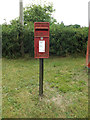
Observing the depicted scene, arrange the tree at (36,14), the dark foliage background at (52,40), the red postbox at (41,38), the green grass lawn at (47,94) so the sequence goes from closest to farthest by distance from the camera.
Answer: the green grass lawn at (47,94) → the red postbox at (41,38) → the dark foliage background at (52,40) → the tree at (36,14)

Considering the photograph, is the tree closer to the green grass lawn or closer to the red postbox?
the green grass lawn

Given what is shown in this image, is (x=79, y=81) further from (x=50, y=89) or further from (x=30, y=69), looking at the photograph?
(x=30, y=69)

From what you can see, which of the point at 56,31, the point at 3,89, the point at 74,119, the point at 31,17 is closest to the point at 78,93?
the point at 74,119

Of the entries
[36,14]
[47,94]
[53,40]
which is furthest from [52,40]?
[36,14]

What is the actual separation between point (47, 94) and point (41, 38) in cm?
158

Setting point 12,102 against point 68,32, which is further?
point 68,32

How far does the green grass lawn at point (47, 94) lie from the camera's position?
3.31 meters

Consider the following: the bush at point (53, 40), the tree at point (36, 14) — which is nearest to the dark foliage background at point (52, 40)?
the bush at point (53, 40)

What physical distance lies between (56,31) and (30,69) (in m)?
3.33

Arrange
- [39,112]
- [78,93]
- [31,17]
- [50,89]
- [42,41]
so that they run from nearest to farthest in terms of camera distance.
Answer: [39,112]
[42,41]
[78,93]
[50,89]
[31,17]

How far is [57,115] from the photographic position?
3201 millimetres

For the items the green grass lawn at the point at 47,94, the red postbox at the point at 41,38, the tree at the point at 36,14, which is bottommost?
the green grass lawn at the point at 47,94

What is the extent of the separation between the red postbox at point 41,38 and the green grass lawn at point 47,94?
1.21 m

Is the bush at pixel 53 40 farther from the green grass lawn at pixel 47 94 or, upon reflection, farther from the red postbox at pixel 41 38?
the red postbox at pixel 41 38
